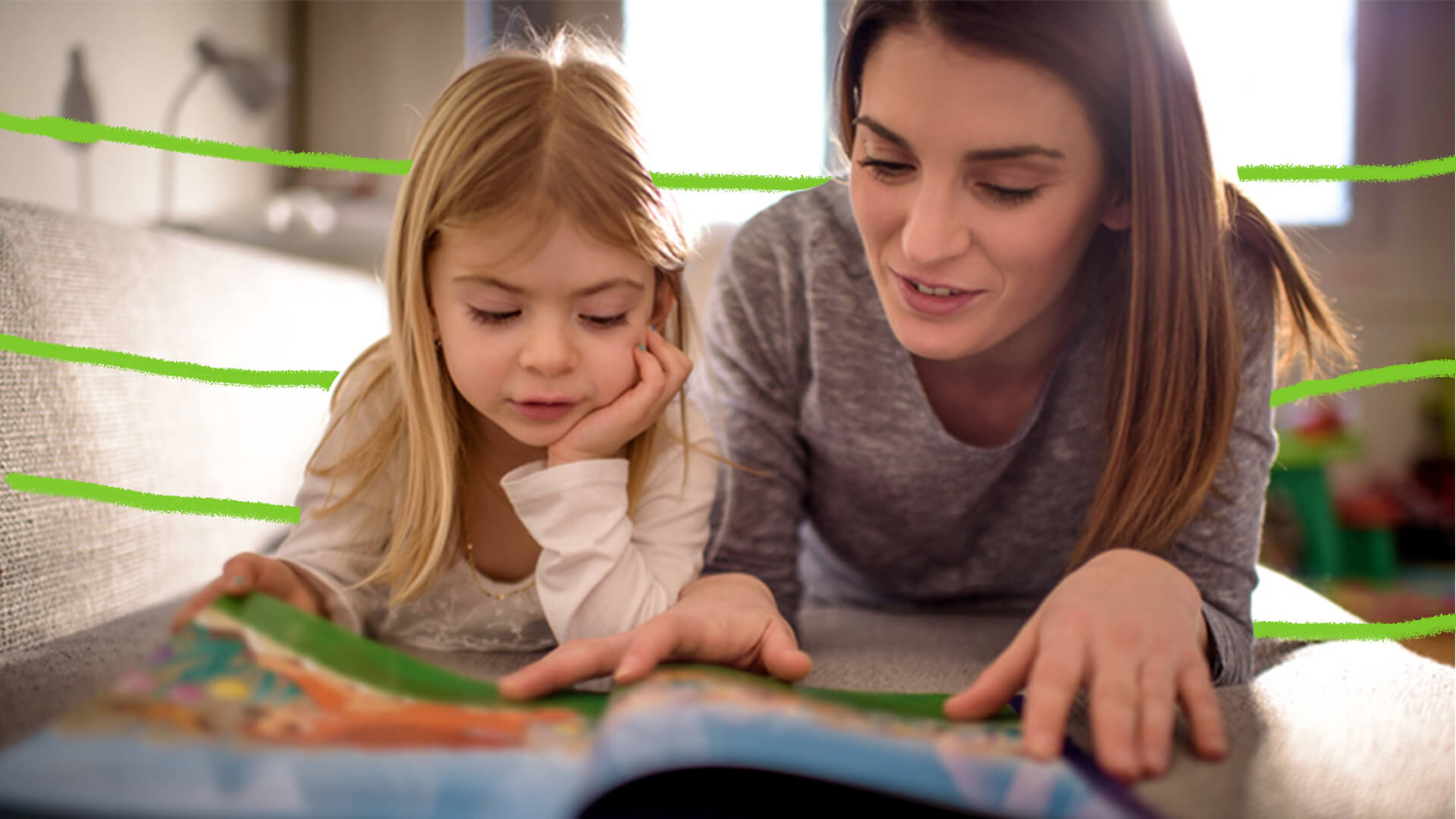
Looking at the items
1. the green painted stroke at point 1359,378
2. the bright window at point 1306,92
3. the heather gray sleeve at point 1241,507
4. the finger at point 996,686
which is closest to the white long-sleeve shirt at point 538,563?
the finger at point 996,686

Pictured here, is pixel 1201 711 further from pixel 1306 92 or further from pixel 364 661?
pixel 1306 92

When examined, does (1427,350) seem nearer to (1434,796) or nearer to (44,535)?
(1434,796)

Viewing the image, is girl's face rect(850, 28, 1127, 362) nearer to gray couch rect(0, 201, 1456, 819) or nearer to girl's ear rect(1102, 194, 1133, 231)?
girl's ear rect(1102, 194, 1133, 231)

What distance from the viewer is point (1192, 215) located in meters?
0.56

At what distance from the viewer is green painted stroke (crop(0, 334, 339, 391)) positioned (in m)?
0.53

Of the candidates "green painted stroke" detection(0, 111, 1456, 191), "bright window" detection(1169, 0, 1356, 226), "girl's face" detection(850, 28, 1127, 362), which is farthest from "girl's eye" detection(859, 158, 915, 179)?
"bright window" detection(1169, 0, 1356, 226)

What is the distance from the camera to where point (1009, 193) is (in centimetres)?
53

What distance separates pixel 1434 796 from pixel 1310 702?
14cm

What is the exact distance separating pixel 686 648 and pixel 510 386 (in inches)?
7.1

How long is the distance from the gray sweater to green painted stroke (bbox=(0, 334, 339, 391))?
293 millimetres

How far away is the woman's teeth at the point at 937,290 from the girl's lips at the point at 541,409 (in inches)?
8.8

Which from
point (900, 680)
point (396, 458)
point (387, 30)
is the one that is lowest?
point (900, 680)

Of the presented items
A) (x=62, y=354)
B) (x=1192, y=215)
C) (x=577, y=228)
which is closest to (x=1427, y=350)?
(x=1192, y=215)

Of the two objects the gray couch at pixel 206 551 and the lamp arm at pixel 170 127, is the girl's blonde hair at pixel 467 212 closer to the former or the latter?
the gray couch at pixel 206 551
